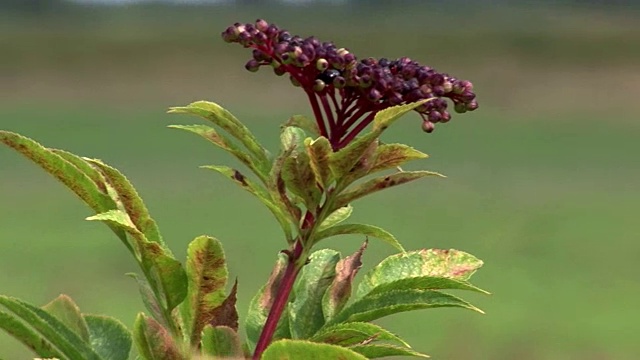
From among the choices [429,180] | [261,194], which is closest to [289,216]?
[261,194]

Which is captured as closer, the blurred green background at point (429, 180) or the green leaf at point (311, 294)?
the green leaf at point (311, 294)

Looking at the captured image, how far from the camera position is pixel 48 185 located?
815cm

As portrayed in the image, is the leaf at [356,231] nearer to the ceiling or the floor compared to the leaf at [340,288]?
nearer to the ceiling

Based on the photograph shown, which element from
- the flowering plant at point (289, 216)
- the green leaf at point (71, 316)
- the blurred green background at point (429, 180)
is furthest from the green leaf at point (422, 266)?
the blurred green background at point (429, 180)

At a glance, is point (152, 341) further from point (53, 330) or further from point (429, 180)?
point (429, 180)

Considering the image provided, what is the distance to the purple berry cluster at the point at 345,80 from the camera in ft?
1.31

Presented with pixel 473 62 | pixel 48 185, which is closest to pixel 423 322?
pixel 48 185

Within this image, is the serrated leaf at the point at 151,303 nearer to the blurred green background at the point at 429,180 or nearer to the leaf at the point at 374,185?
the leaf at the point at 374,185

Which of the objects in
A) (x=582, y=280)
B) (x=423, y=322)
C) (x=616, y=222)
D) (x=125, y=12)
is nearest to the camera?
(x=423, y=322)

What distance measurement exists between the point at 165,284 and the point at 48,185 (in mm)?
7967

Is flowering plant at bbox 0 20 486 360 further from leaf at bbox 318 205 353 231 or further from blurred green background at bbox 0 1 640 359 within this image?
blurred green background at bbox 0 1 640 359

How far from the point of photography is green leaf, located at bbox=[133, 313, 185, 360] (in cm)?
37

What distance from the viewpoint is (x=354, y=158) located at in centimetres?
38

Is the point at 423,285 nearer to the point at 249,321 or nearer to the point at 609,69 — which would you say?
the point at 249,321
